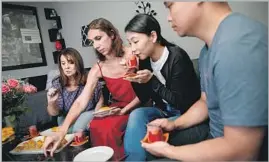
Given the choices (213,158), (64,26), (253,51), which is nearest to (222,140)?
(213,158)

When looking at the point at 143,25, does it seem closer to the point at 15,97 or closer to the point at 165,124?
the point at 165,124

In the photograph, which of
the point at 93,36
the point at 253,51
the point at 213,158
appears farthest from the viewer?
the point at 93,36

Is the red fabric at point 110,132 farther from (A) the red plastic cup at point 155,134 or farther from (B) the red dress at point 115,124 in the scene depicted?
(A) the red plastic cup at point 155,134

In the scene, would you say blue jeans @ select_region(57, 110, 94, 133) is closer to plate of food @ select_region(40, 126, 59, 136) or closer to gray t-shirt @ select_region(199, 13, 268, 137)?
plate of food @ select_region(40, 126, 59, 136)

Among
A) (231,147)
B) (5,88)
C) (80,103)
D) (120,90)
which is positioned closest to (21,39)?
(5,88)

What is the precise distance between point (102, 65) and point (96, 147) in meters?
0.33

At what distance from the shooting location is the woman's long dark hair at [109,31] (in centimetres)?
104

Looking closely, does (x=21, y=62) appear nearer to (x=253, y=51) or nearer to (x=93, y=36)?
(x=93, y=36)

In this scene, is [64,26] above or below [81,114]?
above

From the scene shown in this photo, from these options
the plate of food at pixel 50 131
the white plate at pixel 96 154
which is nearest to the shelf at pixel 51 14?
the plate of food at pixel 50 131

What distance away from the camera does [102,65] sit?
3.48 feet

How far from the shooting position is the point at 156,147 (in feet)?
3.14

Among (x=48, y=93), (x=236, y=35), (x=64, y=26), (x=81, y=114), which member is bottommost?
(x=81, y=114)

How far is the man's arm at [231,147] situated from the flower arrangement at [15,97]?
26.0 inches
